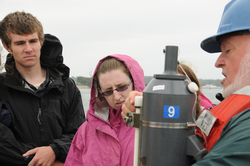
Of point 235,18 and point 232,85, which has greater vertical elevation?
point 235,18

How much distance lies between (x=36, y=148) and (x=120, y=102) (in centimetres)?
133

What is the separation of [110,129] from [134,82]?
0.57 meters

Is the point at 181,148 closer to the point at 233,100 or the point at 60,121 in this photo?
the point at 233,100

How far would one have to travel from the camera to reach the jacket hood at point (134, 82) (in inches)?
104

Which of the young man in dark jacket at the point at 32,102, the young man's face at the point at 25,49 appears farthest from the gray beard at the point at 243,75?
the young man's face at the point at 25,49

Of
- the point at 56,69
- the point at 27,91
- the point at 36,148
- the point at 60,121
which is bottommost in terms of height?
the point at 36,148

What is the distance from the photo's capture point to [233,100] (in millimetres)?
1400

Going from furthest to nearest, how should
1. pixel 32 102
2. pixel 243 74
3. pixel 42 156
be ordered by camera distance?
pixel 32 102
pixel 42 156
pixel 243 74

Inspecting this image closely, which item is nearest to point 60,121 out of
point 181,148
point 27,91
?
point 27,91

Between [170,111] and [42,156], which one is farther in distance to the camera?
[42,156]

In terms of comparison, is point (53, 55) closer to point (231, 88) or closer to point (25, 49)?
point (25, 49)

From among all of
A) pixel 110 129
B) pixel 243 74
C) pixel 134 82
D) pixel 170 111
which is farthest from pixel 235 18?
pixel 110 129

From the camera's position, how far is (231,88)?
1562 mm

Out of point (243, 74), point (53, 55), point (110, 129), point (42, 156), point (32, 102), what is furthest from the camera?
point (53, 55)
